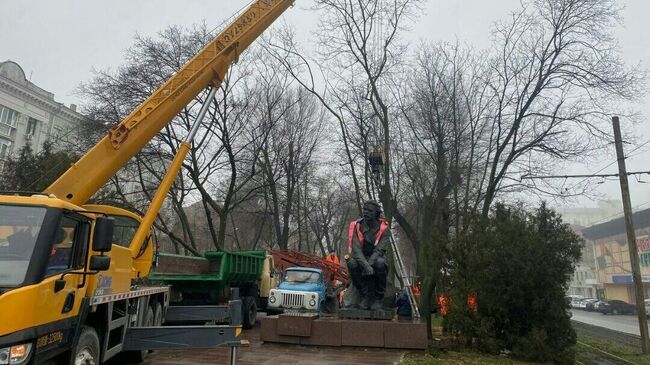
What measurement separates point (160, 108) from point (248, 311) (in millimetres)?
7961

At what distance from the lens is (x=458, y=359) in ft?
35.5

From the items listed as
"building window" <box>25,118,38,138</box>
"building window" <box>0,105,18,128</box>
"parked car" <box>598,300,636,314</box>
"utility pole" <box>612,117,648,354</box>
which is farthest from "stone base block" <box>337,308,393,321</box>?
"parked car" <box>598,300,636,314</box>

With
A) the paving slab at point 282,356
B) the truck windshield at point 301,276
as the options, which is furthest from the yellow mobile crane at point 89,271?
the truck windshield at point 301,276

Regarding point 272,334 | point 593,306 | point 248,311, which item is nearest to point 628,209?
point 272,334

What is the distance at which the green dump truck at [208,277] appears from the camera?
13.8 metres

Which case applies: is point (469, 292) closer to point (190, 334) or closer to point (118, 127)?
point (190, 334)

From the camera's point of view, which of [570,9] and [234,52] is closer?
[234,52]

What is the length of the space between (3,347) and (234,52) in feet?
31.3

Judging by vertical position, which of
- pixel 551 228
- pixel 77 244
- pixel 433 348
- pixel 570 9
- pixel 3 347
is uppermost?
pixel 570 9

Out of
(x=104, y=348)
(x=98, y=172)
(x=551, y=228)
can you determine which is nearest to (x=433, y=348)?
(x=551, y=228)

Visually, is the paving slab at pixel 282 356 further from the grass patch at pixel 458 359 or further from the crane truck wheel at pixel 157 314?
the crane truck wheel at pixel 157 314

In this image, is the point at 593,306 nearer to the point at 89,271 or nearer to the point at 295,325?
the point at 295,325

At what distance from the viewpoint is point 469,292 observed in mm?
12773

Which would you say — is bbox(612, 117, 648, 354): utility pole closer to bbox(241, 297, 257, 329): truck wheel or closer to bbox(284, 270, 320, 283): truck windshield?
bbox(284, 270, 320, 283): truck windshield
